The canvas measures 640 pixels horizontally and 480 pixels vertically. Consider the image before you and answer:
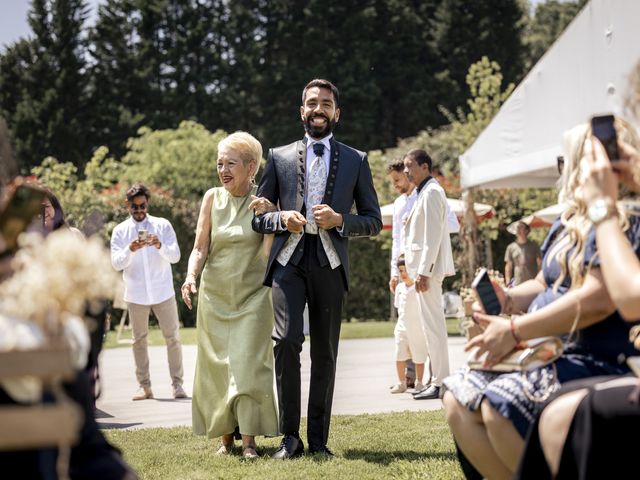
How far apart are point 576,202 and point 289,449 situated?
3283 millimetres

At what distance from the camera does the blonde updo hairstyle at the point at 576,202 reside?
3459 mm

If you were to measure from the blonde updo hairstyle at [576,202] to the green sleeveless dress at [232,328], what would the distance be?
10.6 feet

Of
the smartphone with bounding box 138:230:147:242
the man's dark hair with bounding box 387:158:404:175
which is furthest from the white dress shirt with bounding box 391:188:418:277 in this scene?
the smartphone with bounding box 138:230:147:242

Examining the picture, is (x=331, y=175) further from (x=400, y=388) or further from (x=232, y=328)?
(x=400, y=388)

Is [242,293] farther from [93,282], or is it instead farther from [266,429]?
[93,282]

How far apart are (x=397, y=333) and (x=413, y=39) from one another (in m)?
46.3

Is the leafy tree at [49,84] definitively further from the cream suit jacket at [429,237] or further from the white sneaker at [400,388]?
the cream suit jacket at [429,237]

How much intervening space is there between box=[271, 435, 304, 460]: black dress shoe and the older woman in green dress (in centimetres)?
21

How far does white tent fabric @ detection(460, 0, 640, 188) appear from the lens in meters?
10.2

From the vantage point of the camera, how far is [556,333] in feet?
11.6

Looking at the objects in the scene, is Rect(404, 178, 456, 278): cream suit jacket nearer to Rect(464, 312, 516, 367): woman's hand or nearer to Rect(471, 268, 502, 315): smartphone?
Rect(471, 268, 502, 315): smartphone

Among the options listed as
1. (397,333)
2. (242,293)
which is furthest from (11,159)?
(397,333)

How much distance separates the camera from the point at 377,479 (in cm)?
554

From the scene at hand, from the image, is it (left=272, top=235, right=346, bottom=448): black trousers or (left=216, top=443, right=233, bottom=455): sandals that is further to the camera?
(left=216, top=443, right=233, bottom=455): sandals
